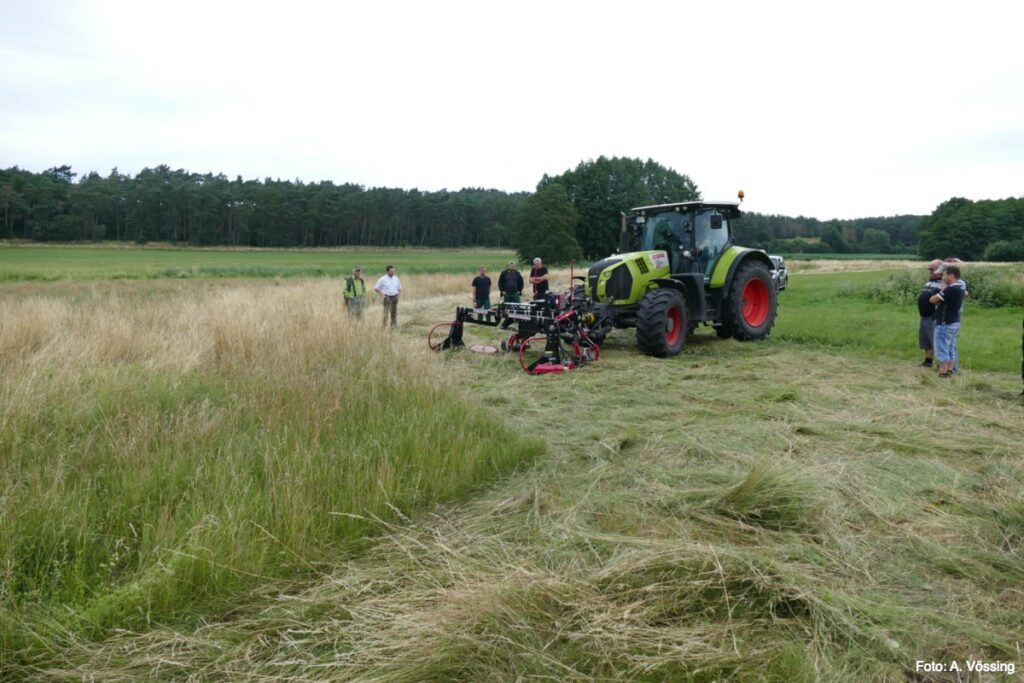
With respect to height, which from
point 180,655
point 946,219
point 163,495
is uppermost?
point 946,219

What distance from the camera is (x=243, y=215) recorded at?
73875 millimetres

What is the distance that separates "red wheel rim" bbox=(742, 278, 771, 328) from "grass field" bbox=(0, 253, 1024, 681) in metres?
4.76

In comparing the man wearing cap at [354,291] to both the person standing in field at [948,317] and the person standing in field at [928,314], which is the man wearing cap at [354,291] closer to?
the person standing in field at [928,314]

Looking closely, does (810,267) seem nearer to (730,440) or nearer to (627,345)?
(627,345)

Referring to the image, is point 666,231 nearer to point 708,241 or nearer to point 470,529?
point 708,241

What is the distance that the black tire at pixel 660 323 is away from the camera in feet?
29.0

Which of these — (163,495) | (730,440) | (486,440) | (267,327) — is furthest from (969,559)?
(267,327)

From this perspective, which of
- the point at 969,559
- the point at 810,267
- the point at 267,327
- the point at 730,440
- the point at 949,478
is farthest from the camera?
the point at 810,267

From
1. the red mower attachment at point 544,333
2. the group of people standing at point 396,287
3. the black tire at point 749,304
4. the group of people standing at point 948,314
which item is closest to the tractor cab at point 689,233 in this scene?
the black tire at point 749,304

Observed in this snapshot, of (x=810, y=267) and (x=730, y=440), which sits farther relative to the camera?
(x=810, y=267)

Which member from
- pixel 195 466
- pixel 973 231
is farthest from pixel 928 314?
pixel 973 231

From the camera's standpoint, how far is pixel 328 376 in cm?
530

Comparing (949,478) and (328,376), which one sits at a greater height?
(328,376)

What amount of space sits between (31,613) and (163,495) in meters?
0.89
